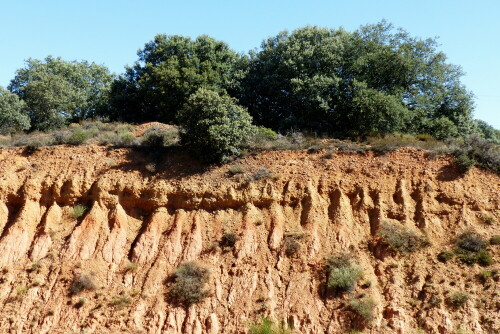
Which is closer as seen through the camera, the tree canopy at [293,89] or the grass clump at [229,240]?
the grass clump at [229,240]

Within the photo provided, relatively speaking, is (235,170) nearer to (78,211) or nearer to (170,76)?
(78,211)

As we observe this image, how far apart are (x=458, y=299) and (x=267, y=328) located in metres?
6.13

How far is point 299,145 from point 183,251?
23.6ft

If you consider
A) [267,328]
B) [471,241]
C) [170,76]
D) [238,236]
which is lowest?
[267,328]

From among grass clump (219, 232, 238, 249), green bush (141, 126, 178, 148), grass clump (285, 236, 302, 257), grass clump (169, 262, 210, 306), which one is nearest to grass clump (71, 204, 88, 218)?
green bush (141, 126, 178, 148)

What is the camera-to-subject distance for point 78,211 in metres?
20.7

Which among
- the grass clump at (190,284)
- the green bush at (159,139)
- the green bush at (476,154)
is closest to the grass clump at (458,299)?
the green bush at (476,154)

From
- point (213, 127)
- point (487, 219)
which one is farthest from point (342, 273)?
point (213, 127)

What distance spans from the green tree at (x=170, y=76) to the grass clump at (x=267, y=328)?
15.3 m

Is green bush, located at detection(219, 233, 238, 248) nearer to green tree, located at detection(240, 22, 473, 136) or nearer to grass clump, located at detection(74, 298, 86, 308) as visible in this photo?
grass clump, located at detection(74, 298, 86, 308)

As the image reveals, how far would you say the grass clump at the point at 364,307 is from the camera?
1549 centimetres

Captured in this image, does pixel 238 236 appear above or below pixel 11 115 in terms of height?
below

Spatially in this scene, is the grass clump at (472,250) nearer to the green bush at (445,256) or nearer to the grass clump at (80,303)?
the green bush at (445,256)

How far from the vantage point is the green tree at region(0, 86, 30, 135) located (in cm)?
2991
